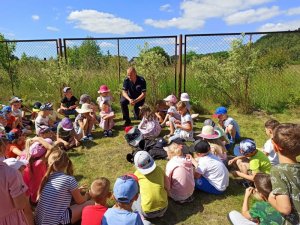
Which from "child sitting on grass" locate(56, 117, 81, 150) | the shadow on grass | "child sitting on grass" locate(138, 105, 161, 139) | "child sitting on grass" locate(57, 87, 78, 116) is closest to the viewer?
the shadow on grass

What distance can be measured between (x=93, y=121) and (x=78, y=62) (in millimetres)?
4249

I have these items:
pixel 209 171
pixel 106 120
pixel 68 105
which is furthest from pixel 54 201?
pixel 68 105

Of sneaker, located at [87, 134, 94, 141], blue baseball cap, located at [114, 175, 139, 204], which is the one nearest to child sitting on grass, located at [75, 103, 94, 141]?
sneaker, located at [87, 134, 94, 141]

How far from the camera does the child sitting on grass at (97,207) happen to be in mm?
2919

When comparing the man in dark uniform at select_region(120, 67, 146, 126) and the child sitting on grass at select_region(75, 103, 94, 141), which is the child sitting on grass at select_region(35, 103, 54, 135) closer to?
the child sitting on grass at select_region(75, 103, 94, 141)

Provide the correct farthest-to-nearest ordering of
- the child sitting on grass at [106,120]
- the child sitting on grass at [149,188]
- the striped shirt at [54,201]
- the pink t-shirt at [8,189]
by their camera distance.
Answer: the child sitting on grass at [106,120] → the child sitting on grass at [149,188] → the striped shirt at [54,201] → the pink t-shirt at [8,189]

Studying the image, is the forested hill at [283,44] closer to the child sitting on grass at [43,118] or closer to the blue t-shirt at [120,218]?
the child sitting on grass at [43,118]

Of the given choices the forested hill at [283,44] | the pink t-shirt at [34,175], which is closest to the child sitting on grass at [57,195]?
the pink t-shirt at [34,175]

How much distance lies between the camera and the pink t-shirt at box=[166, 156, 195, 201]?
3.94m

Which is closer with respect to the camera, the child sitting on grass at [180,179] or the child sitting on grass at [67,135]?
the child sitting on grass at [180,179]

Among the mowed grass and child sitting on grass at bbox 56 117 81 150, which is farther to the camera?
child sitting on grass at bbox 56 117 81 150

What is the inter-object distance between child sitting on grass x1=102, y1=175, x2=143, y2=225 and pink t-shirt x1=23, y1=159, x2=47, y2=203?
1.43 metres

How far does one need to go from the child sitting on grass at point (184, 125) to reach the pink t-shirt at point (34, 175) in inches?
120

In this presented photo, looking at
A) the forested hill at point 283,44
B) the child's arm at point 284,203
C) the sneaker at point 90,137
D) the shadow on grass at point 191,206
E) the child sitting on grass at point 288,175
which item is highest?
the forested hill at point 283,44
